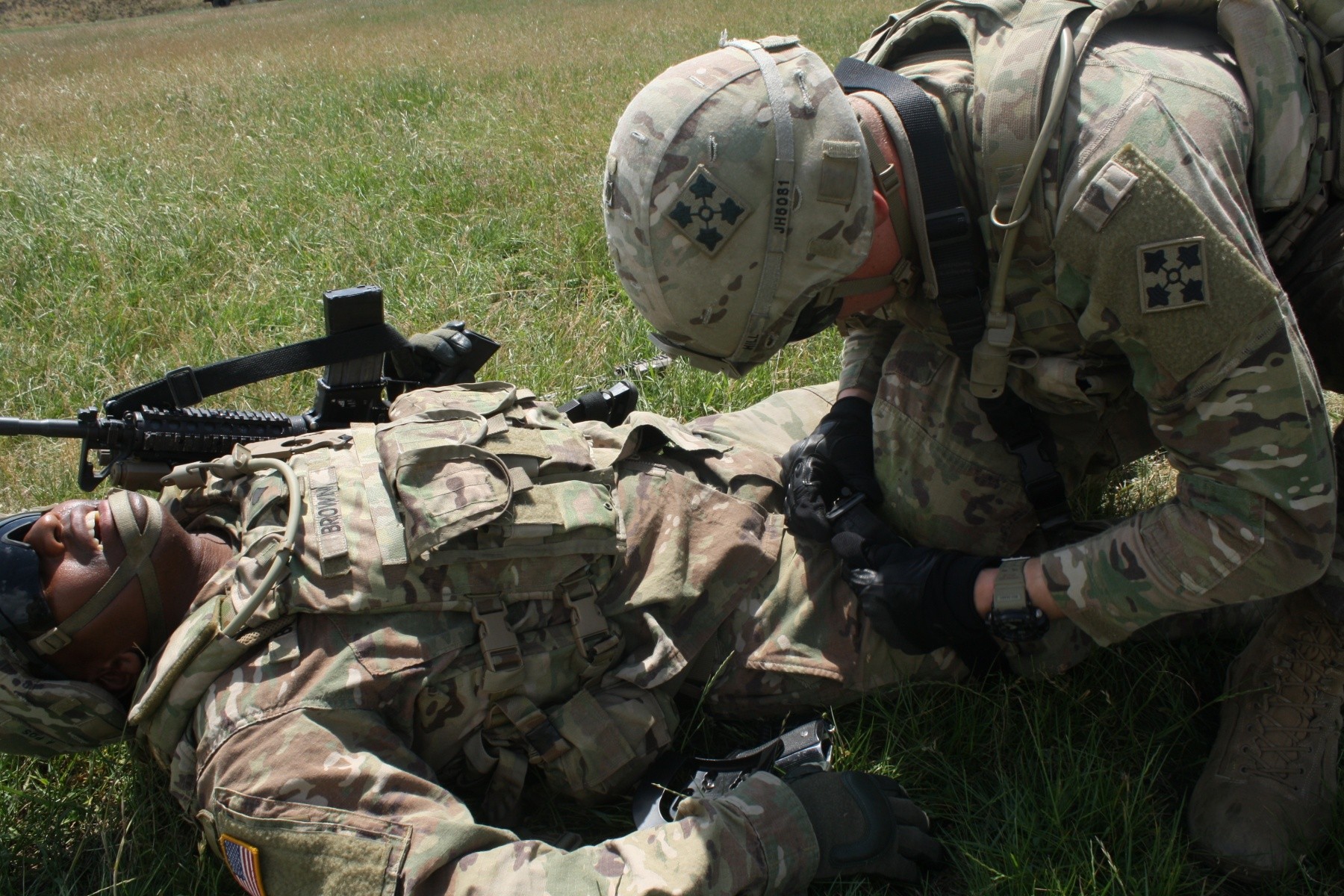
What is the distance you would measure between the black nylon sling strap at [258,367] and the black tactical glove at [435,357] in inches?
3.0

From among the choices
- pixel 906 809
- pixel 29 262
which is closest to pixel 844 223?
pixel 906 809

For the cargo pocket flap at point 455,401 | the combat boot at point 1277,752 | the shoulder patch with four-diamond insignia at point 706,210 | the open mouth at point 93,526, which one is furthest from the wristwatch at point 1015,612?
the open mouth at point 93,526

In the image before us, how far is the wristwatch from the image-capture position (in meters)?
2.52

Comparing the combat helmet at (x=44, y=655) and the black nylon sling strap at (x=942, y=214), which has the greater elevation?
the black nylon sling strap at (x=942, y=214)

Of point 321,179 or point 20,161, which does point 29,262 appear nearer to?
point 321,179

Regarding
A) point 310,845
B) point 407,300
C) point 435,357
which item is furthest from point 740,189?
point 407,300

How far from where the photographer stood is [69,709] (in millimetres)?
2383

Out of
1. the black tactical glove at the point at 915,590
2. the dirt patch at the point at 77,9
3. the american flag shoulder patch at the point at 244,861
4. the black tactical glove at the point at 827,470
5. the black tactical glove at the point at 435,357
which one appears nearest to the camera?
the american flag shoulder patch at the point at 244,861

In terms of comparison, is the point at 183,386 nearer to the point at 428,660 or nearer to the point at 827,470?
the point at 428,660

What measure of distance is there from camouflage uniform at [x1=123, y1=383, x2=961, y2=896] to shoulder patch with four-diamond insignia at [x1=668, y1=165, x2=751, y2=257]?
2.33 feet

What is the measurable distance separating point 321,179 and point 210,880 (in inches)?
200

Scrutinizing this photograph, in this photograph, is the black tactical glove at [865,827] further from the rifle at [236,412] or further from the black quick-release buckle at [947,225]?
the rifle at [236,412]

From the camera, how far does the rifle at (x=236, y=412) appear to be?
2.84 m

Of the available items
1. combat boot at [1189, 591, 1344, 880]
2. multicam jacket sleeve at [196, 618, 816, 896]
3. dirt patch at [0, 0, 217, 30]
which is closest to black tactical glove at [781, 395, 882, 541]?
multicam jacket sleeve at [196, 618, 816, 896]
